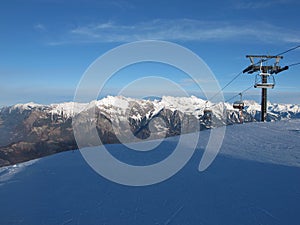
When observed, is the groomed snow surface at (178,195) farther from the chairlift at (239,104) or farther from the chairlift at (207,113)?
the chairlift at (207,113)

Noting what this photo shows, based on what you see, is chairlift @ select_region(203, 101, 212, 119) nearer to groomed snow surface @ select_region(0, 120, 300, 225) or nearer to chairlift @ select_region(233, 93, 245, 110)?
chairlift @ select_region(233, 93, 245, 110)

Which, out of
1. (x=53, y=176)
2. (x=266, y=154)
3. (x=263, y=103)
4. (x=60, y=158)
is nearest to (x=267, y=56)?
(x=263, y=103)

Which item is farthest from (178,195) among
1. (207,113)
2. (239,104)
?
(207,113)

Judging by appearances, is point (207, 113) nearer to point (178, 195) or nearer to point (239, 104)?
point (239, 104)

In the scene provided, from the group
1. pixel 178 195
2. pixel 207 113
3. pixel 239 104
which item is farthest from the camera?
pixel 207 113

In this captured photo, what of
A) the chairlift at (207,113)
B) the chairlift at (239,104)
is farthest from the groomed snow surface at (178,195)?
the chairlift at (207,113)

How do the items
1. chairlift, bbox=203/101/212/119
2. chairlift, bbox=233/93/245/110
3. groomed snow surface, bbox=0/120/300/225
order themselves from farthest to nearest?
1. chairlift, bbox=203/101/212/119
2. chairlift, bbox=233/93/245/110
3. groomed snow surface, bbox=0/120/300/225

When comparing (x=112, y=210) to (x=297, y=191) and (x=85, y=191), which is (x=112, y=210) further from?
(x=297, y=191)

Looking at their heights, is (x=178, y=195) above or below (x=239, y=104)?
below

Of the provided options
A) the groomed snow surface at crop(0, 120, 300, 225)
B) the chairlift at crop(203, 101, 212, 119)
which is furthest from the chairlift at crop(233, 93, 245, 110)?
the groomed snow surface at crop(0, 120, 300, 225)
